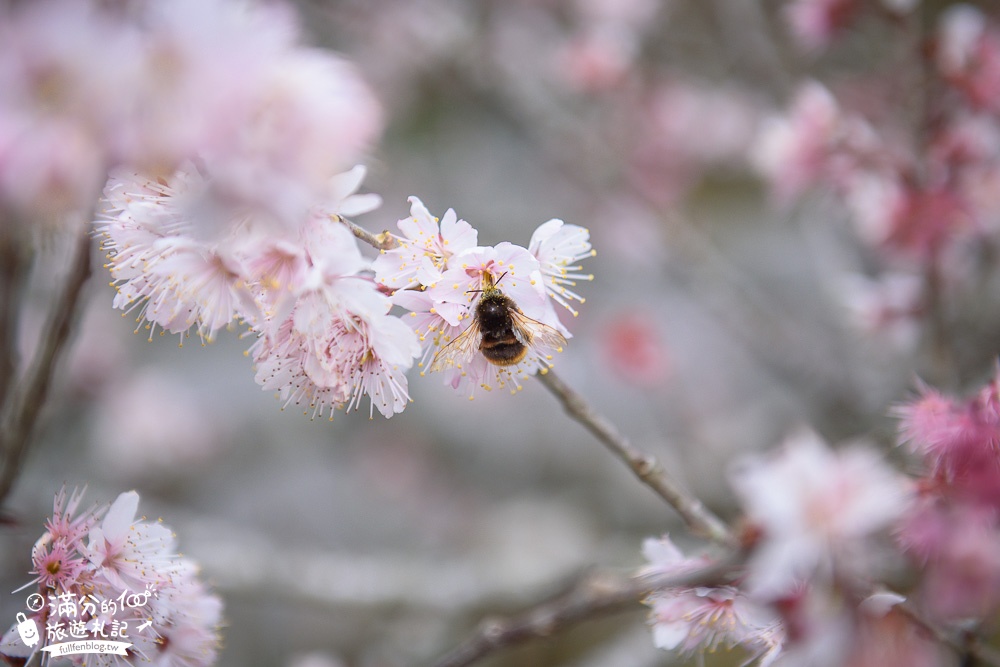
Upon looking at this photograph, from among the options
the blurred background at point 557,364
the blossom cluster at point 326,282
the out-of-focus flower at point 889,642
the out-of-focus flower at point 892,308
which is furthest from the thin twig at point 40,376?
the out-of-focus flower at point 892,308

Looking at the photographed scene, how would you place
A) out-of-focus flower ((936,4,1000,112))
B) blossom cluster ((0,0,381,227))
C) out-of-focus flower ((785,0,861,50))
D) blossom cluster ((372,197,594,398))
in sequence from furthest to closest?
out-of-focus flower ((785,0,861,50))
out-of-focus flower ((936,4,1000,112))
blossom cluster ((372,197,594,398))
blossom cluster ((0,0,381,227))

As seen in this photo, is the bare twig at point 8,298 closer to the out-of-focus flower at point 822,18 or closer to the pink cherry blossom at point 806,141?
the pink cherry blossom at point 806,141

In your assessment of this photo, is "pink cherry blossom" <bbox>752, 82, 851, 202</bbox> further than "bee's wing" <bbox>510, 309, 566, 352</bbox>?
Yes

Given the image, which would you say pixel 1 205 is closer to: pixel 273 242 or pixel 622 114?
pixel 273 242

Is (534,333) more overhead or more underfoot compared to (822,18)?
more underfoot

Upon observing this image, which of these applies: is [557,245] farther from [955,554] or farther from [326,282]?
[955,554]

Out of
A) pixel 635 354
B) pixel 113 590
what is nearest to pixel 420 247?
pixel 113 590
